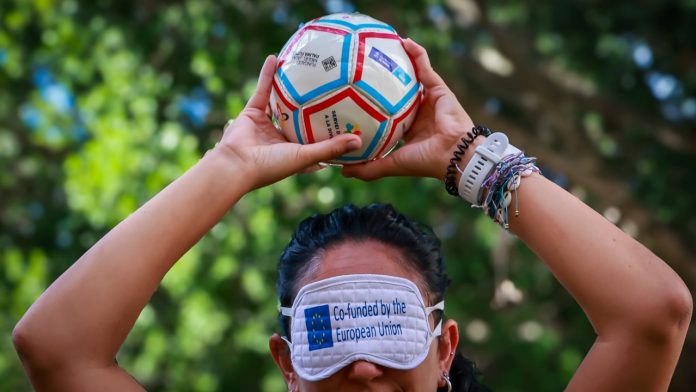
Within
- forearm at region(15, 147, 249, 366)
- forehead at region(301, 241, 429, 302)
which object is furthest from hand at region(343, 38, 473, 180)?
forearm at region(15, 147, 249, 366)

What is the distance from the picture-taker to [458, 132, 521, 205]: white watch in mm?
2941

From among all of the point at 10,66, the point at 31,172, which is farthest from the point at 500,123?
the point at 31,172

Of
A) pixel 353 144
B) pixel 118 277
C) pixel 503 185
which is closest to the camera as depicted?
pixel 118 277

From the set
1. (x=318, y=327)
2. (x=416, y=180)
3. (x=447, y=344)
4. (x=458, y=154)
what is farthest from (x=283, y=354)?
(x=416, y=180)

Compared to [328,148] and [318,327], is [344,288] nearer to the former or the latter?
[318,327]

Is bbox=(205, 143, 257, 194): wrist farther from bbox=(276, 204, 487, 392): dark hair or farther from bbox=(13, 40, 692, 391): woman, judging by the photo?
bbox=(276, 204, 487, 392): dark hair

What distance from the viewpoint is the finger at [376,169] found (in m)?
3.12

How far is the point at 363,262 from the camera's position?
292 centimetres

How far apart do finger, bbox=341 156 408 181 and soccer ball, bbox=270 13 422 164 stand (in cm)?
3

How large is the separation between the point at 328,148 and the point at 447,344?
646 mm

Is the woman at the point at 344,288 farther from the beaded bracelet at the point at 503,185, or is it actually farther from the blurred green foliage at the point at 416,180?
the blurred green foliage at the point at 416,180

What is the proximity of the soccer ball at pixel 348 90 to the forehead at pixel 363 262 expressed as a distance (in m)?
0.30

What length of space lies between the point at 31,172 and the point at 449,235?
442 cm

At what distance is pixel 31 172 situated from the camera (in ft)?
35.5
